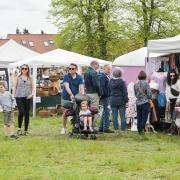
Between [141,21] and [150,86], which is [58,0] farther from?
[150,86]

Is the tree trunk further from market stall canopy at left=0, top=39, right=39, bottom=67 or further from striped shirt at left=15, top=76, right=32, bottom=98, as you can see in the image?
striped shirt at left=15, top=76, right=32, bottom=98

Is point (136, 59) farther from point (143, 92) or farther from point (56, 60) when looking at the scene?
point (143, 92)

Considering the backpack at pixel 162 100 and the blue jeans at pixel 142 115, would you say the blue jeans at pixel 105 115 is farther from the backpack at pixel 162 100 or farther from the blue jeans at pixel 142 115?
the backpack at pixel 162 100

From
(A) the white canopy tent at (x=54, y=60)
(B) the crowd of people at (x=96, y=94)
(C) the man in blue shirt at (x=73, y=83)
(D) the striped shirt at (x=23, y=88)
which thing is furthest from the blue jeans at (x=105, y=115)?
(A) the white canopy tent at (x=54, y=60)

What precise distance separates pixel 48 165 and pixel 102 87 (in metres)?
5.03

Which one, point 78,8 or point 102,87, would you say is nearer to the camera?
point 102,87

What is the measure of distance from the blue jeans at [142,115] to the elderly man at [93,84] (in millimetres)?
953

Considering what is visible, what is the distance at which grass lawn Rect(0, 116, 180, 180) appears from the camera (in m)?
7.68

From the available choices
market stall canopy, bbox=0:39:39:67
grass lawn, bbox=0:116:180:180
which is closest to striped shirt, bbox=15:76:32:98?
grass lawn, bbox=0:116:180:180

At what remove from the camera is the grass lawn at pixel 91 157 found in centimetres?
768

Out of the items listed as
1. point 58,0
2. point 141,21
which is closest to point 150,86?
point 141,21

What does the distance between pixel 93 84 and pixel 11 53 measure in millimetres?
13989

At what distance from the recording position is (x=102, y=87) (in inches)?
524

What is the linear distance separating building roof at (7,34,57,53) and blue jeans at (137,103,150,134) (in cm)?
8955
